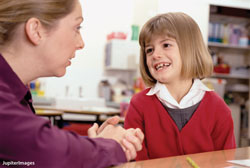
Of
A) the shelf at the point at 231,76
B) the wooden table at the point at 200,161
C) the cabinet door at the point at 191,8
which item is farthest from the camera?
the shelf at the point at 231,76

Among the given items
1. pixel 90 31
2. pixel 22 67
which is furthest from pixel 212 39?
pixel 22 67

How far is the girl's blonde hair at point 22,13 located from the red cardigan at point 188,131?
0.77 meters

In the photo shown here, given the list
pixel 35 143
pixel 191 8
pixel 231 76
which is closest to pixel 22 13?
pixel 35 143

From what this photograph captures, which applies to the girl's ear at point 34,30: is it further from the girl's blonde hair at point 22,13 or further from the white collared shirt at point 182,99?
the white collared shirt at point 182,99

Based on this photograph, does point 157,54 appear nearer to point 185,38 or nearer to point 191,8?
point 185,38

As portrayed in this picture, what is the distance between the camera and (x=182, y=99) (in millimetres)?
1437

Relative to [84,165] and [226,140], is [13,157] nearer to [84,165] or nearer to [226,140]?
[84,165]

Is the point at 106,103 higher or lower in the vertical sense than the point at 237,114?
higher

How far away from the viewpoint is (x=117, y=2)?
232 inches

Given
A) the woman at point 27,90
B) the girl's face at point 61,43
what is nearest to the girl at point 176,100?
the woman at point 27,90

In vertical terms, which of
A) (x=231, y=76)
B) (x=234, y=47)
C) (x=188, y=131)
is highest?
(x=234, y=47)

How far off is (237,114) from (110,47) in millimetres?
2771

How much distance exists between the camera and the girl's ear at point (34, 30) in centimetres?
72

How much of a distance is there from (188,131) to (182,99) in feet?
0.55
